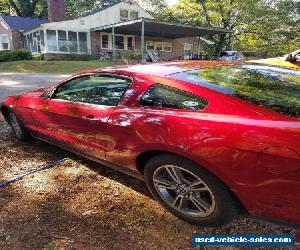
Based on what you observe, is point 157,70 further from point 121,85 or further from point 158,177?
point 158,177

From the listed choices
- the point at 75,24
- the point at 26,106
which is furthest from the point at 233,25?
the point at 26,106

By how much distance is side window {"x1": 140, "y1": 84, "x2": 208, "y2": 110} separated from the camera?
2.77 metres

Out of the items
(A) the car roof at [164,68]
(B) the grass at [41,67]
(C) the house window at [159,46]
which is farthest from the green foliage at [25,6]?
(A) the car roof at [164,68]

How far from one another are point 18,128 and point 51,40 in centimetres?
2536

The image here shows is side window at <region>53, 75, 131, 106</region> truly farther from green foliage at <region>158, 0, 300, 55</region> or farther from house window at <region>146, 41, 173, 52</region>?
green foliage at <region>158, 0, 300, 55</region>

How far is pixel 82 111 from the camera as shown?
3689 millimetres

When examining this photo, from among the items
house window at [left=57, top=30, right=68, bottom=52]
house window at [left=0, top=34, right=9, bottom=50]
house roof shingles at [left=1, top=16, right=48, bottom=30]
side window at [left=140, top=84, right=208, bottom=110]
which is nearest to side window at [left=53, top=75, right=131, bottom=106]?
side window at [left=140, top=84, right=208, bottom=110]

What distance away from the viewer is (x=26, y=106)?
4.73 m

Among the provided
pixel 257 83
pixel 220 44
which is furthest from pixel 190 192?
pixel 220 44

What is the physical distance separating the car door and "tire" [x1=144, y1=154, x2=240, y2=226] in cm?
73

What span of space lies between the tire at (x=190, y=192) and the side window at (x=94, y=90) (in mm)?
836

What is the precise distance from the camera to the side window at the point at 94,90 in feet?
11.3

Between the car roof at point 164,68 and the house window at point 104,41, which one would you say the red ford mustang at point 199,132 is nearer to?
the car roof at point 164,68

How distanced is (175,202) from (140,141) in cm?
64
